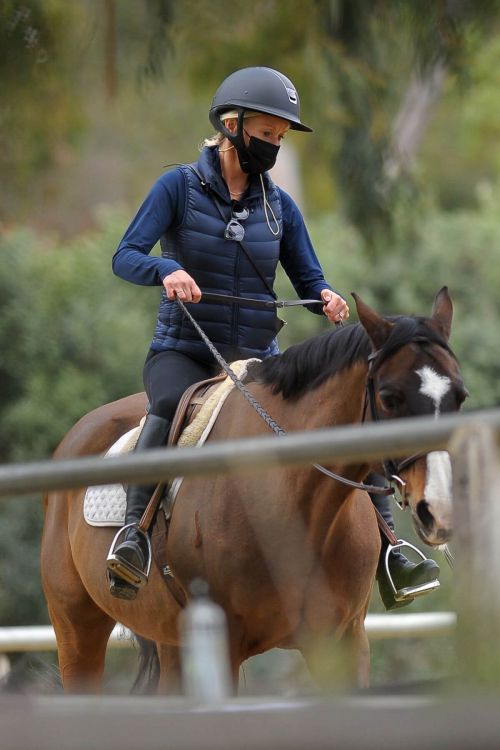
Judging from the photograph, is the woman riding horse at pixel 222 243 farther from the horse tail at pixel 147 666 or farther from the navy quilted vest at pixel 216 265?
the horse tail at pixel 147 666

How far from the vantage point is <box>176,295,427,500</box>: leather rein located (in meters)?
4.48

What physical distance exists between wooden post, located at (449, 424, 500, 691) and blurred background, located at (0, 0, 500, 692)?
10.7 feet

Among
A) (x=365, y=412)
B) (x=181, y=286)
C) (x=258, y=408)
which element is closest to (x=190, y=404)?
(x=258, y=408)

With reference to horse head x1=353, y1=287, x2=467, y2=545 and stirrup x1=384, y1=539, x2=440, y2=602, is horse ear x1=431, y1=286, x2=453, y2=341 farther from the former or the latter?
stirrup x1=384, y1=539, x2=440, y2=602

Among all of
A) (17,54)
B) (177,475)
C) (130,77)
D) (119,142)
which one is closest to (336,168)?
(130,77)

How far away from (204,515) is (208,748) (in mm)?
2876

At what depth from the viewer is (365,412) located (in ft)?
15.7

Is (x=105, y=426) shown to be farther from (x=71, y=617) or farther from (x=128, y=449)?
(x=71, y=617)

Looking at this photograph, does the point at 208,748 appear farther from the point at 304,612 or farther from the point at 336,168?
the point at 336,168

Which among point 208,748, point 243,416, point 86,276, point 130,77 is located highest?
point 130,77

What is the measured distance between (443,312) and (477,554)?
230cm

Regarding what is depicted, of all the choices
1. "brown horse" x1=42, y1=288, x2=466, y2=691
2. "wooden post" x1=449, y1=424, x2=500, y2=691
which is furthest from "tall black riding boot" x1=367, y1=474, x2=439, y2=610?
"wooden post" x1=449, y1=424, x2=500, y2=691

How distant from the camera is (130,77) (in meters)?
13.8

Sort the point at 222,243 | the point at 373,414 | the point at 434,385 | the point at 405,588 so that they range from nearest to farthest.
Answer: the point at 434,385
the point at 373,414
the point at 405,588
the point at 222,243
